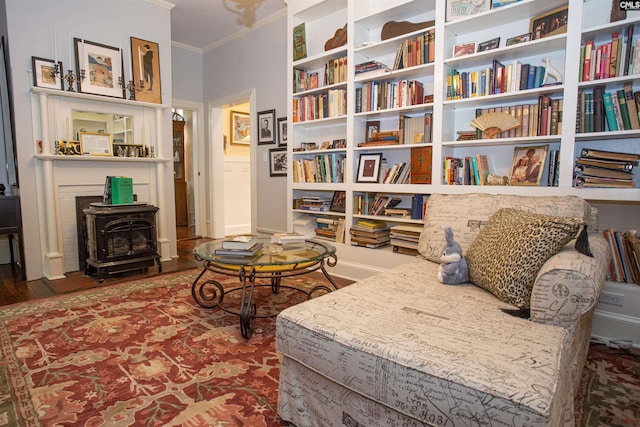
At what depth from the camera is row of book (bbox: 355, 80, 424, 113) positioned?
9.36 ft

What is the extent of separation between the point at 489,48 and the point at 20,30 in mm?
3921

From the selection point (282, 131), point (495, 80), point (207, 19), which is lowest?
point (282, 131)

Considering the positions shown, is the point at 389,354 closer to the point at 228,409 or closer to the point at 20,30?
the point at 228,409

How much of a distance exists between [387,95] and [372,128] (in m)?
0.38

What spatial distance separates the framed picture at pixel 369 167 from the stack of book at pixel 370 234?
0.40 m

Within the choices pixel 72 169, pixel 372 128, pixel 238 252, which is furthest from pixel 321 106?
pixel 72 169

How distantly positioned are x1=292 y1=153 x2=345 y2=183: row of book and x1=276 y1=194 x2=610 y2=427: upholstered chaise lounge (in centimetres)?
184

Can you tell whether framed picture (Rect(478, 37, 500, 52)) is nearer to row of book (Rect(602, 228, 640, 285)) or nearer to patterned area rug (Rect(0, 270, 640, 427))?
row of book (Rect(602, 228, 640, 285))

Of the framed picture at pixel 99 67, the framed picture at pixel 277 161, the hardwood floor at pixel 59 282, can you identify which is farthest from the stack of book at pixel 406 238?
the framed picture at pixel 99 67

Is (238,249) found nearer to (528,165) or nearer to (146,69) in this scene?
(528,165)

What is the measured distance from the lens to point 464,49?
101 inches

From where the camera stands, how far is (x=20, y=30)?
3.10 meters

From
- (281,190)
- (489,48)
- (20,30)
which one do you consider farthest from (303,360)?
(20,30)

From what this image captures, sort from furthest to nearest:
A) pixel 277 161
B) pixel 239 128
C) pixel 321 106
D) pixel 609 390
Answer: pixel 239 128, pixel 277 161, pixel 321 106, pixel 609 390
